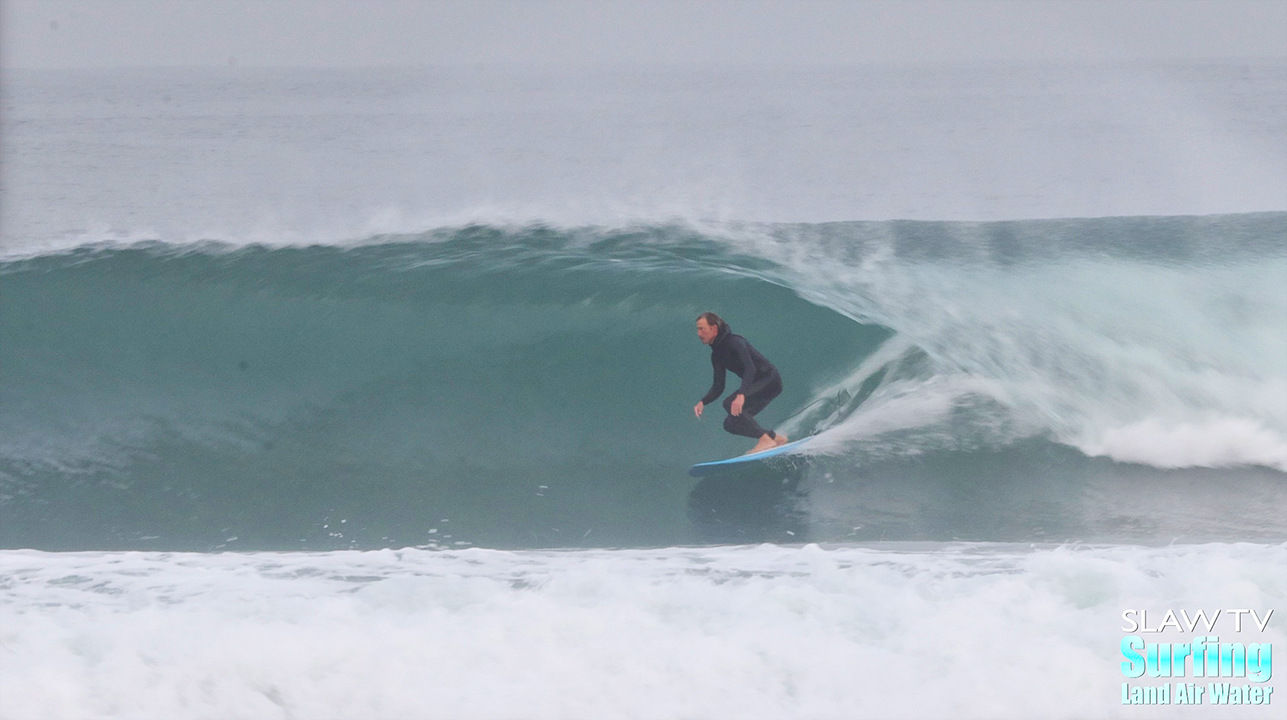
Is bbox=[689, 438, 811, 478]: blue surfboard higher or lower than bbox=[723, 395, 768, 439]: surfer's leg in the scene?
lower

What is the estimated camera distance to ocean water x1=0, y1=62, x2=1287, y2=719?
450 cm

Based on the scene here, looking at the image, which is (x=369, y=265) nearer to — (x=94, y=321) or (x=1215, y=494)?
(x=94, y=321)

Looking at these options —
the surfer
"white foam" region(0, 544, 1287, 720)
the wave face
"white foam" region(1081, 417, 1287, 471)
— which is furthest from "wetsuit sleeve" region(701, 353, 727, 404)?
"white foam" region(1081, 417, 1287, 471)

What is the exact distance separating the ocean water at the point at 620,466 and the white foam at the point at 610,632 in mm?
19

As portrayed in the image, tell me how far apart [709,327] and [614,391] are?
1.73m

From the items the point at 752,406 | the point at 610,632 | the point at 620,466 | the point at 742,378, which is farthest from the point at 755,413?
the point at 610,632

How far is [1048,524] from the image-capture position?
618 centimetres

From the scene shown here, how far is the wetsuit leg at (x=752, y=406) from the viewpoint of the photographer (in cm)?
612

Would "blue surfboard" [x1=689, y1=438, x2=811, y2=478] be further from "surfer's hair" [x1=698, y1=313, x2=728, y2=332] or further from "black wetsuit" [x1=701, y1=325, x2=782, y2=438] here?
"surfer's hair" [x1=698, y1=313, x2=728, y2=332]

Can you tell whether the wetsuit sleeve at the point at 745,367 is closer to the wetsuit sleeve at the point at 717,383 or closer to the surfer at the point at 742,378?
the surfer at the point at 742,378

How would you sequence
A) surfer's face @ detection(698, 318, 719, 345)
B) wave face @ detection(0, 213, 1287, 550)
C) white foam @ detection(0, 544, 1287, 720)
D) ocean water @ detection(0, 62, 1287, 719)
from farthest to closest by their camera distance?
wave face @ detection(0, 213, 1287, 550) < surfer's face @ detection(698, 318, 719, 345) < ocean water @ detection(0, 62, 1287, 719) < white foam @ detection(0, 544, 1287, 720)

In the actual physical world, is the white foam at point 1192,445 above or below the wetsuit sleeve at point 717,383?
below

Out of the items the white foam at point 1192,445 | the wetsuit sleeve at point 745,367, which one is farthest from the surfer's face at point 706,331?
the white foam at point 1192,445

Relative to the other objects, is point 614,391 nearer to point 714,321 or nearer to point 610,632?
point 714,321
